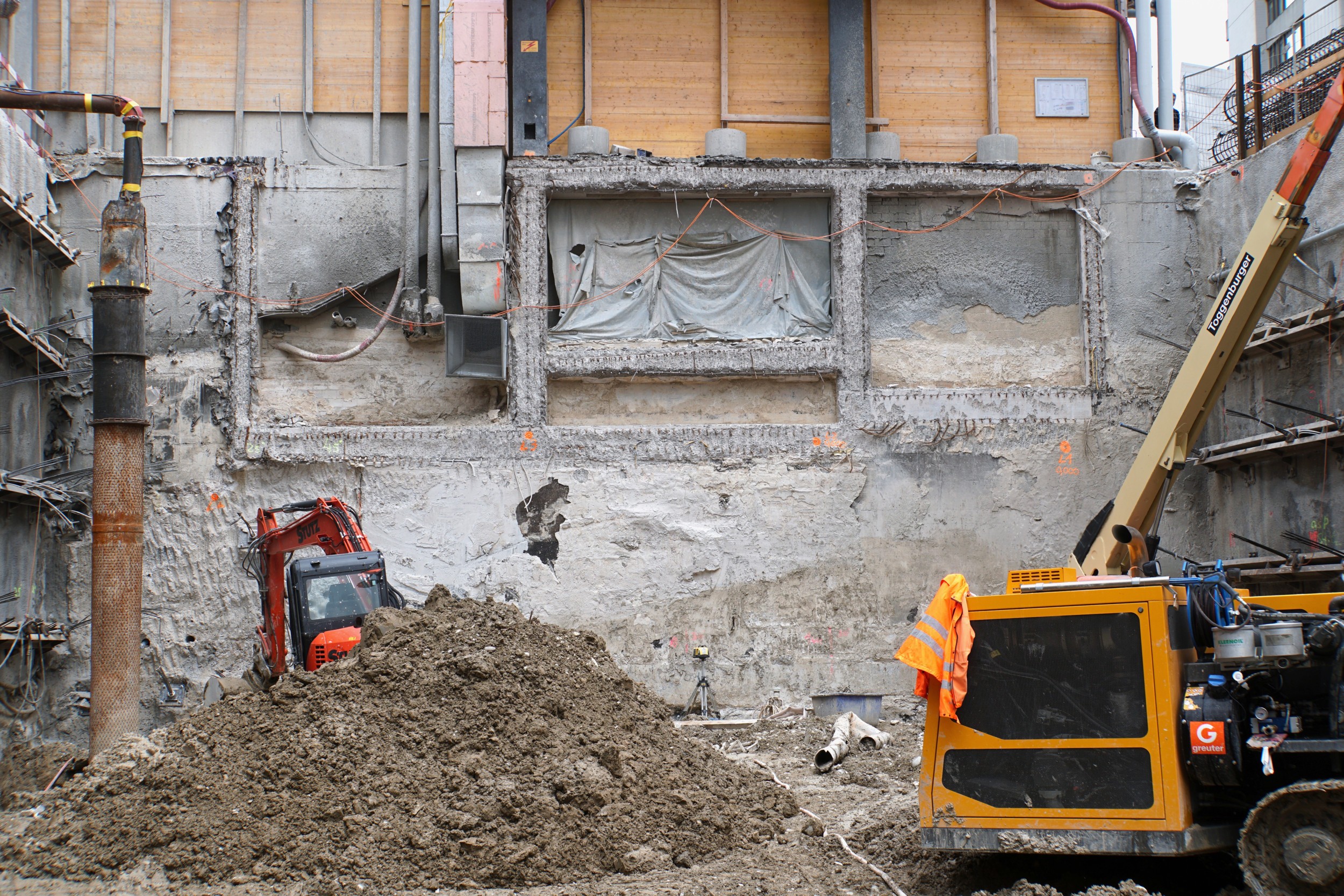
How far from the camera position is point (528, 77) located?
550 inches

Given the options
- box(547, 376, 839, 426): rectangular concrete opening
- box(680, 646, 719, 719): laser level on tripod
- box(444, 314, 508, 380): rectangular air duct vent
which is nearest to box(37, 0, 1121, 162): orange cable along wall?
box(444, 314, 508, 380): rectangular air duct vent

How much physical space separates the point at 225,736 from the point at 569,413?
690cm

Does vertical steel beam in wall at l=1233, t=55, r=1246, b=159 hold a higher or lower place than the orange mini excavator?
higher

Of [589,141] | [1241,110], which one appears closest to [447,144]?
[589,141]

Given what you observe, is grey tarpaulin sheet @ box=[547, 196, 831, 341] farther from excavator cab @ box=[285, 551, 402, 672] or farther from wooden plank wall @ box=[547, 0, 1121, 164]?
excavator cab @ box=[285, 551, 402, 672]

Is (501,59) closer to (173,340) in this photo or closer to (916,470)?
(173,340)

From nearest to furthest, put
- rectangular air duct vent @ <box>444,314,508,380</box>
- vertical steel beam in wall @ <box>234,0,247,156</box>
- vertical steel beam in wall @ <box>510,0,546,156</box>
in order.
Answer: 1. rectangular air duct vent @ <box>444,314,508,380</box>
2. vertical steel beam in wall @ <box>510,0,546,156</box>
3. vertical steel beam in wall @ <box>234,0,247,156</box>

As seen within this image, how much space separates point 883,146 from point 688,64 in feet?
9.01

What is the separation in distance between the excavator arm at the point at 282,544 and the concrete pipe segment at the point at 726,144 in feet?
20.9

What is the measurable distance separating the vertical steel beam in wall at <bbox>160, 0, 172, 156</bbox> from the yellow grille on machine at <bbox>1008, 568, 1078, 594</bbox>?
12.0m

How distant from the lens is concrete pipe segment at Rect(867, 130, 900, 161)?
46.8 feet

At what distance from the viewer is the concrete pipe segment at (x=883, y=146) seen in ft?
46.8

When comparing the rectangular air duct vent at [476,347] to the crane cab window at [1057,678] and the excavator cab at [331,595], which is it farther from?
the crane cab window at [1057,678]

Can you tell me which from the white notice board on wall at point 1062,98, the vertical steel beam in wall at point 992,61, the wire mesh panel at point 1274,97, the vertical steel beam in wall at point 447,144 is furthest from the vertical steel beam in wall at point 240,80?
the wire mesh panel at point 1274,97
